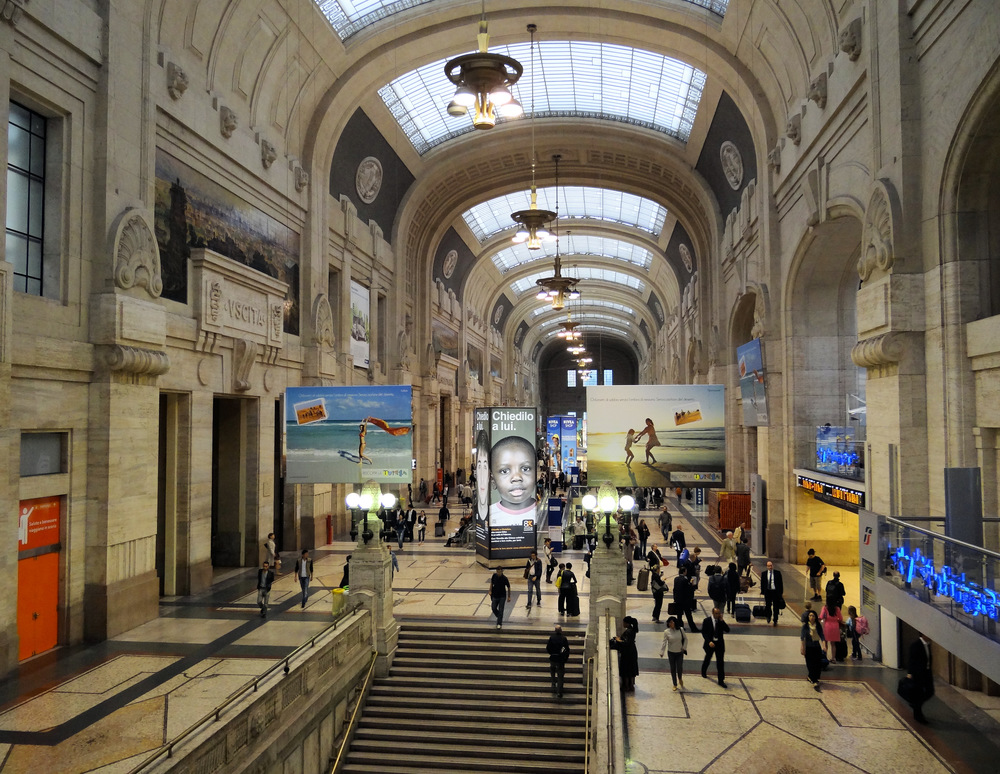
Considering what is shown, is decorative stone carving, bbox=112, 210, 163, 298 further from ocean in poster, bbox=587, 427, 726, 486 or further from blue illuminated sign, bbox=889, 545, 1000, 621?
blue illuminated sign, bbox=889, 545, 1000, 621

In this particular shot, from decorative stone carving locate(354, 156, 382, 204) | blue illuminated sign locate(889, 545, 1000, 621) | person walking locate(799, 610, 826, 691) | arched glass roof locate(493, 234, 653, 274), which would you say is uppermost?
arched glass roof locate(493, 234, 653, 274)

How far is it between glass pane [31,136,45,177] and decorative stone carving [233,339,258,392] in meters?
5.53

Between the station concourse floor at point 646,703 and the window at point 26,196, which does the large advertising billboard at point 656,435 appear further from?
the window at point 26,196

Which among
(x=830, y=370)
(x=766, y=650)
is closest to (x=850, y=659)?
(x=766, y=650)

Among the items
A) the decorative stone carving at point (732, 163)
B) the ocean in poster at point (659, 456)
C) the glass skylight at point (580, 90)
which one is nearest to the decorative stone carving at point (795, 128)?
the decorative stone carving at point (732, 163)

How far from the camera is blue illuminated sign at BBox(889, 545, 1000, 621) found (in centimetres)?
665

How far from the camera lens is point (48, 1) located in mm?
10352

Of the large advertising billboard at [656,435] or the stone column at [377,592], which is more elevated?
the large advertising billboard at [656,435]

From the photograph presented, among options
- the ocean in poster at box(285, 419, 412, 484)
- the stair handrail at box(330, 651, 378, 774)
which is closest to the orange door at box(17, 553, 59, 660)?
the stair handrail at box(330, 651, 378, 774)

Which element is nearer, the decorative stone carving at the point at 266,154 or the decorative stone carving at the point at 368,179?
the decorative stone carving at the point at 266,154

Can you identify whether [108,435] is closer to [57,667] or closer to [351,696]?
[57,667]

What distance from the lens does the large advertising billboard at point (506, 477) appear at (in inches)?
644

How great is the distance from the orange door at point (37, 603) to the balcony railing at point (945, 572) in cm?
1142

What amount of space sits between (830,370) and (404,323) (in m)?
16.2
